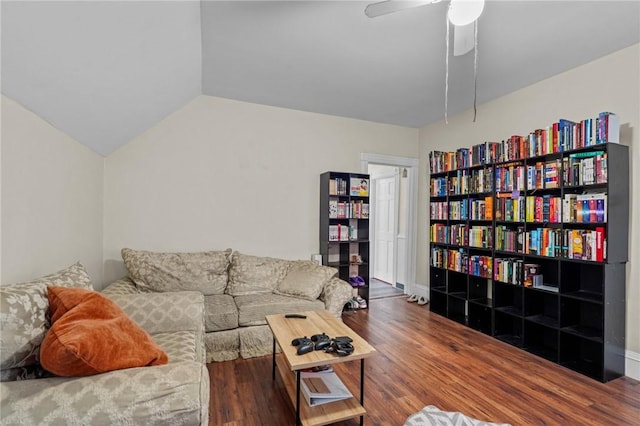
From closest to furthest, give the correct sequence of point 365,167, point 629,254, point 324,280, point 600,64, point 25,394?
1. point 25,394
2. point 629,254
3. point 600,64
4. point 324,280
5. point 365,167

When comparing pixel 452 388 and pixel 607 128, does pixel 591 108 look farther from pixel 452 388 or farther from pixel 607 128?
pixel 452 388

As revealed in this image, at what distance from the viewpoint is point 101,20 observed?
153cm

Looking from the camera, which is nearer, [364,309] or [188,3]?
[188,3]

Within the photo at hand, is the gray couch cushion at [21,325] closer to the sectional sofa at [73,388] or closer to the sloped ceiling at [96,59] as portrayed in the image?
the sectional sofa at [73,388]

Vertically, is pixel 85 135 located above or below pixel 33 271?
above

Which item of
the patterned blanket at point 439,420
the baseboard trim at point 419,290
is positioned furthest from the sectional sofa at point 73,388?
the baseboard trim at point 419,290

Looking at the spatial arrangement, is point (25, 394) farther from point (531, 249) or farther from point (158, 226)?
point (531, 249)

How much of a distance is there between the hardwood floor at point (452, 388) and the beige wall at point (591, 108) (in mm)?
742

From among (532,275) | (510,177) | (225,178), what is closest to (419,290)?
(532,275)

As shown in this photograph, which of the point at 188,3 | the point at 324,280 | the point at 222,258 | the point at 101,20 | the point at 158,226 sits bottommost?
the point at 324,280

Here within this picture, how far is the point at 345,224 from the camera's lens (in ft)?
13.5

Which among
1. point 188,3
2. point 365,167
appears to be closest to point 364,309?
point 365,167

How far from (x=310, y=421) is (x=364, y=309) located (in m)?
2.43

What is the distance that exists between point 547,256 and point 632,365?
37.8 inches
